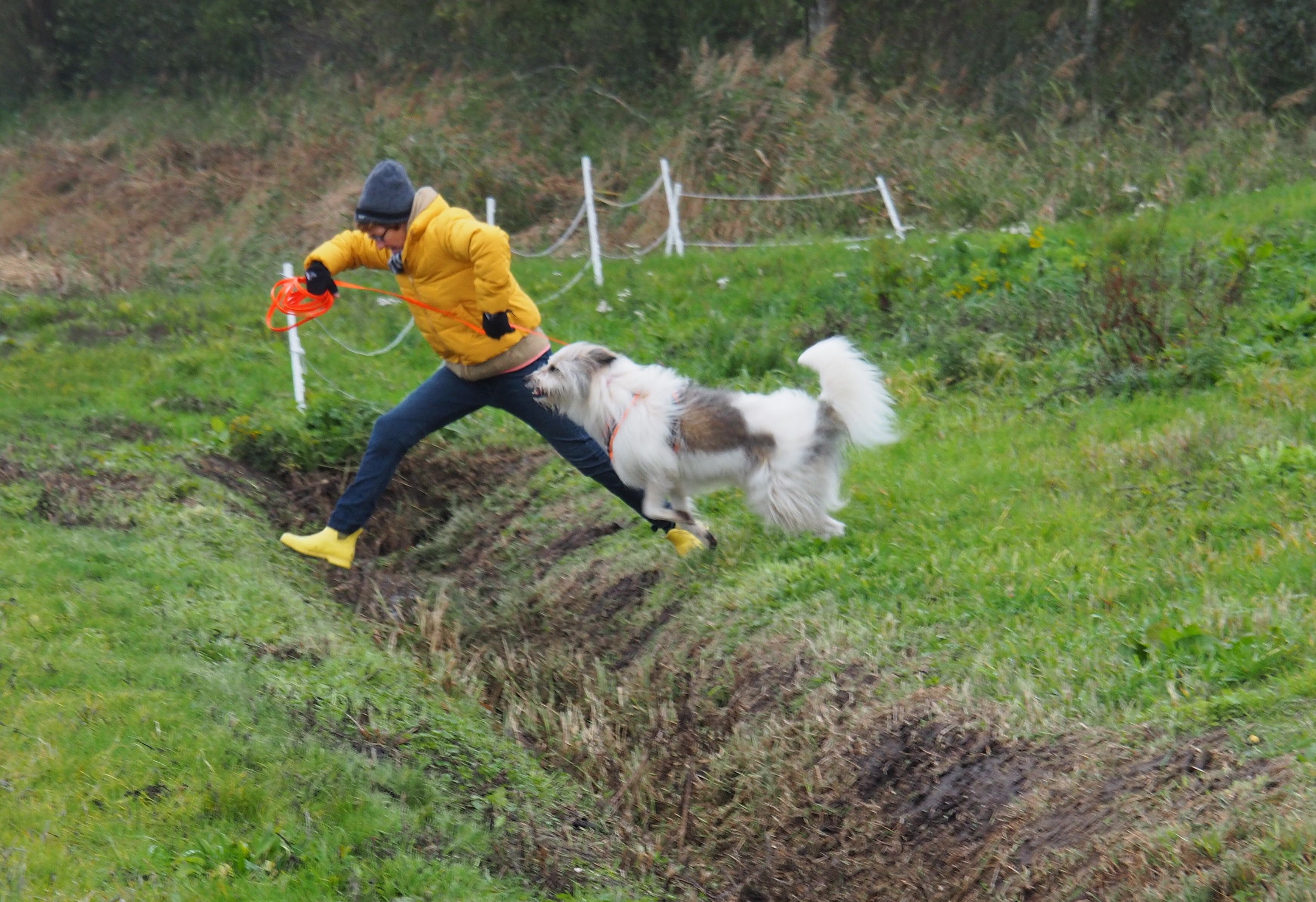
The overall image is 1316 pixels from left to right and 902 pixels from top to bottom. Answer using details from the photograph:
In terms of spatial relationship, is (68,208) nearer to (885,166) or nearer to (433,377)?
(885,166)

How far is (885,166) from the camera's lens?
58.5 ft

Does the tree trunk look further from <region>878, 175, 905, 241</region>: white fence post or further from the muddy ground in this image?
the muddy ground

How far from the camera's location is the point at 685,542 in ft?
25.2

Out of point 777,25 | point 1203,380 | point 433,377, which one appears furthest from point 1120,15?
point 433,377

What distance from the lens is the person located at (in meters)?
7.32

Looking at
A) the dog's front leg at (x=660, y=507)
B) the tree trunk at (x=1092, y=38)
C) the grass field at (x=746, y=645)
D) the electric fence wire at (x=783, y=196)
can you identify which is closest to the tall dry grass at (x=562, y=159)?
the electric fence wire at (x=783, y=196)

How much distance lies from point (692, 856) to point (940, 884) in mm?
1332

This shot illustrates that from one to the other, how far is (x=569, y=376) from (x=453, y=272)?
3.09ft

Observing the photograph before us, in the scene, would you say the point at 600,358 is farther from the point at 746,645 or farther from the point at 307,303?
the point at 307,303

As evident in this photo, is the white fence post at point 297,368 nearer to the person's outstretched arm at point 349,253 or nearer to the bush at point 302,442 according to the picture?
the bush at point 302,442

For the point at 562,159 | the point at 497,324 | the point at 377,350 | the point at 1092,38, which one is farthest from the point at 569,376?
the point at 1092,38

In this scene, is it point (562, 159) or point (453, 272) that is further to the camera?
point (562, 159)

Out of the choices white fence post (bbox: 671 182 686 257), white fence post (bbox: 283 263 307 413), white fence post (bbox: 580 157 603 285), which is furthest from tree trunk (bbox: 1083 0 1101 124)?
white fence post (bbox: 283 263 307 413)

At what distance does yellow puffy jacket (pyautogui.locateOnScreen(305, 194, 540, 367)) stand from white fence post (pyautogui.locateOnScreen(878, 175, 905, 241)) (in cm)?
803
